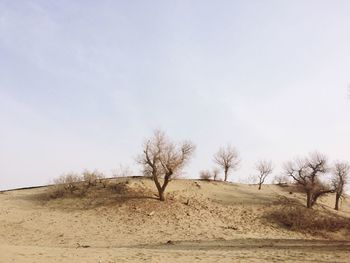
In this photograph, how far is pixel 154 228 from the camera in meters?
31.3

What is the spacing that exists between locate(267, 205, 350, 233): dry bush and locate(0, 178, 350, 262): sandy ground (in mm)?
1263

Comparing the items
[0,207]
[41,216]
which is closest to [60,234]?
[41,216]

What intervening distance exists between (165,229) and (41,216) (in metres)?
11.2

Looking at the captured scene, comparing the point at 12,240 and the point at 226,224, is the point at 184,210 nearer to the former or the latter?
the point at 226,224

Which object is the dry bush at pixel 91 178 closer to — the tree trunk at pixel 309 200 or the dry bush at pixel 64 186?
the dry bush at pixel 64 186

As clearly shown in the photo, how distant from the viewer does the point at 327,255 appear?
18.8 meters

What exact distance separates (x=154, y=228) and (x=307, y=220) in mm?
14243

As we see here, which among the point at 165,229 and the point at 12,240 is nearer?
the point at 12,240

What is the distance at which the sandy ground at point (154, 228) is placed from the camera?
61.5ft

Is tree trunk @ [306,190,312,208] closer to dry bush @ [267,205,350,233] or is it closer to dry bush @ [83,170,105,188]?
dry bush @ [267,205,350,233]

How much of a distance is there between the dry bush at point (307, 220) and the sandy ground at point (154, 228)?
49.7 inches

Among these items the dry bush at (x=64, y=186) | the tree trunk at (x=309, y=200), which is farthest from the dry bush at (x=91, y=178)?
the tree trunk at (x=309, y=200)

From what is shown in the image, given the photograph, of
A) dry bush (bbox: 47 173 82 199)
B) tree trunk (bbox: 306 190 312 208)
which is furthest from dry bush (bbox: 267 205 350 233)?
dry bush (bbox: 47 173 82 199)

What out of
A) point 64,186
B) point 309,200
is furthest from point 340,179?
point 64,186
